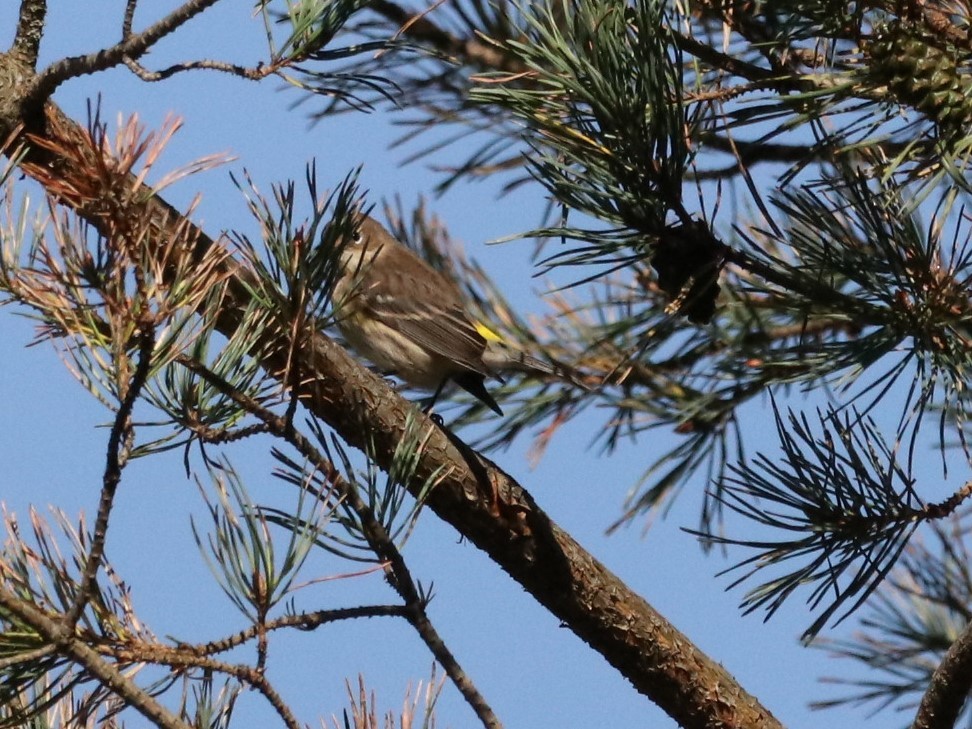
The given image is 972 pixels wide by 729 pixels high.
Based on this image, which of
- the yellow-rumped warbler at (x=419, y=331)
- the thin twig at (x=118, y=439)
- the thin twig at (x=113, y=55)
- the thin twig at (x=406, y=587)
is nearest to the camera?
the thin twig at (x=118, y=439)

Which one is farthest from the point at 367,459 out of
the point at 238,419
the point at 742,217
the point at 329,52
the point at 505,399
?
the point at 742,217

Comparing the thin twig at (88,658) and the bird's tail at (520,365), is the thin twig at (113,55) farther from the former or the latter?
the bird's tail at (520,365)

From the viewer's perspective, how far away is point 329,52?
167cm

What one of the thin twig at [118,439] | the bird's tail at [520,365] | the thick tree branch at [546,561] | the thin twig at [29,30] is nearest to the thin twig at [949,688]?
the thick tree branch at [546,561]

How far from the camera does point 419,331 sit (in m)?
2.76

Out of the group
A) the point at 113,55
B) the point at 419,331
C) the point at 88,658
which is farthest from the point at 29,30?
the point at 419,331

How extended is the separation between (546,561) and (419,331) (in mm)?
1100

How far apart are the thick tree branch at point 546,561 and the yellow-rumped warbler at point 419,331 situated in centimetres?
69

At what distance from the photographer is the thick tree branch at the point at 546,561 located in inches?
63.1

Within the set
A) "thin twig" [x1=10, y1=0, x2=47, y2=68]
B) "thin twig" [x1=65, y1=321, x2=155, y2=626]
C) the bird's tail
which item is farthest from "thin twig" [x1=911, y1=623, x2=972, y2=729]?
"thin twig" [x1=10, y1=0, x2=47, y2=68]

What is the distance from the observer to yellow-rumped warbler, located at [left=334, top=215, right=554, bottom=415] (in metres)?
2.55

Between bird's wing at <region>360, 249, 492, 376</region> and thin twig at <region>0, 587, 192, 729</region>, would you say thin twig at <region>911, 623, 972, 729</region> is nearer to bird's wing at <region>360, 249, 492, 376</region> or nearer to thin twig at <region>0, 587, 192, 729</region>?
thin twig at <region>0, 587, 192, 729</region>

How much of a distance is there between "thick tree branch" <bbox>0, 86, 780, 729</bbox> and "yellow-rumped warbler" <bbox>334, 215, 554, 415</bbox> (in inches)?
27.1

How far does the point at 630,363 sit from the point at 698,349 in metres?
0.34
